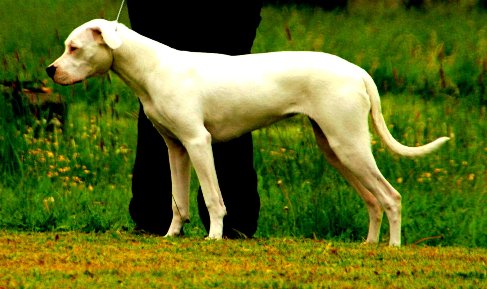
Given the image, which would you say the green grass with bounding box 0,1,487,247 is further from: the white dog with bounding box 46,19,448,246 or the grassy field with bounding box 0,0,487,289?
the white dog with bounding box 46,19,448,246

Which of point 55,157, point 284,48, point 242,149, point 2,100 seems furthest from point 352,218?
point 284,48

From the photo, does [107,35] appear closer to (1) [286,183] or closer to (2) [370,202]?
(2) [370,202]

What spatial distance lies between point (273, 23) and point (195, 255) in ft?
32.1

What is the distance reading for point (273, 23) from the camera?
17.2 metres

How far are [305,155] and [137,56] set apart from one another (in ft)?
9.02

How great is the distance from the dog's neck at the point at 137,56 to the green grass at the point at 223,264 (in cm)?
97

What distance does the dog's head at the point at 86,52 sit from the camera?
8234mm

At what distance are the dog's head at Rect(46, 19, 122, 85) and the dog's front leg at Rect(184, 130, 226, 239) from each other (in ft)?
2.41

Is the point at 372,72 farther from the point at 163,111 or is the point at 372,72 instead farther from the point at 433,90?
the point at 163,111

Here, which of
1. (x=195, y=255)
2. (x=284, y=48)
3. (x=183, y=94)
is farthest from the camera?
(x=284, y=48)

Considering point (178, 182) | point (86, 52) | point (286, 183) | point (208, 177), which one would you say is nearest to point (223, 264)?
point (208, 177)

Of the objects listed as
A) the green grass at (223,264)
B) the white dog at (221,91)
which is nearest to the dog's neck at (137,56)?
the white dog at (221,91)

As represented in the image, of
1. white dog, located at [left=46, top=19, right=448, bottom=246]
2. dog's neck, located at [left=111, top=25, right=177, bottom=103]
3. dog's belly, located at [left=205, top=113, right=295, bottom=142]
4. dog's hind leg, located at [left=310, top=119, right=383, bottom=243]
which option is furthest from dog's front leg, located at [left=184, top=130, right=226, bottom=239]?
dog's hind leg, located at [left=310, top=119, right=383, bottom=243]

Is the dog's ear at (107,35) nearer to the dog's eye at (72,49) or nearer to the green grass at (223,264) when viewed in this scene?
the dog's eye at (72,49)
